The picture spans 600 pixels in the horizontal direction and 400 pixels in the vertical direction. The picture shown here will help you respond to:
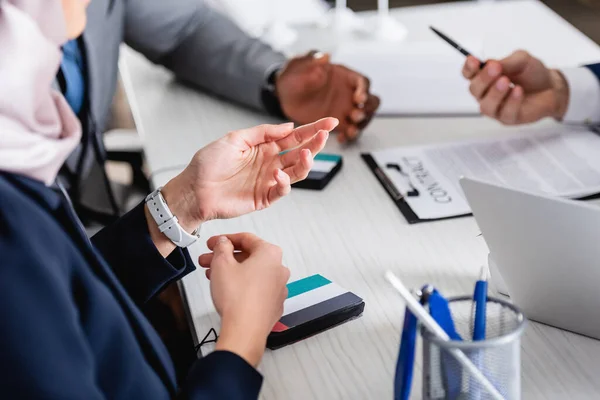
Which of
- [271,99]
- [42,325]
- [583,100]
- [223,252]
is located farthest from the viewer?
[271,99]

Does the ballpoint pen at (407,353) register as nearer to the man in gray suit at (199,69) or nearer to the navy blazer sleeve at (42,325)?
the navy blazer sleeve at (42,325)

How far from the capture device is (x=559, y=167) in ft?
4.04

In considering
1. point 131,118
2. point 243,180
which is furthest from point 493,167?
point 131,118

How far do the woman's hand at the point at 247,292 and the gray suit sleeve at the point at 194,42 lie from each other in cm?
70

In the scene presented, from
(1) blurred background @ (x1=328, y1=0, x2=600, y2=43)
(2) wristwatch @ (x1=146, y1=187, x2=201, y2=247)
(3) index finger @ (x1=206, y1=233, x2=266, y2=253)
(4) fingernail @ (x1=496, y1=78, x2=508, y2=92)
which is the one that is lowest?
(1) blurred background @ (x1=328, y1=0, x2=600, y2=43)

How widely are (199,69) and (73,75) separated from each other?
267 millimetres

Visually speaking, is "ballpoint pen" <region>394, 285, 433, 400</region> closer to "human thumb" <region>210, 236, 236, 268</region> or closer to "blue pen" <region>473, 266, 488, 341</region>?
"blue pen" <region>473, 266, 488, 341</region>

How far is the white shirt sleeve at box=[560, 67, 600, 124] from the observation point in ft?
4.41

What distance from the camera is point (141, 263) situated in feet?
3.37

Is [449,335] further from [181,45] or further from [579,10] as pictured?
[579,10]

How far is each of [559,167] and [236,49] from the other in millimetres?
747

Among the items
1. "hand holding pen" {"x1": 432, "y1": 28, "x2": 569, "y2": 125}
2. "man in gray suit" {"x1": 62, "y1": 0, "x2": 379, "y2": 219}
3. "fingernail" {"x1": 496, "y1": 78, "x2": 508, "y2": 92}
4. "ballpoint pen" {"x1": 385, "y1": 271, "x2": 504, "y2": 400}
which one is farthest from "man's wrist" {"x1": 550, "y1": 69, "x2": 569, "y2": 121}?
"ballpoint pen" {"x1": 385, "y1": 271, "x2": 504, "y2": 400}

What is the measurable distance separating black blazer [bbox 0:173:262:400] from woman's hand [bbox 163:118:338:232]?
11.0 inches

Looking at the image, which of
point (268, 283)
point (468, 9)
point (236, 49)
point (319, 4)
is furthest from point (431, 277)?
point (319, 4)
